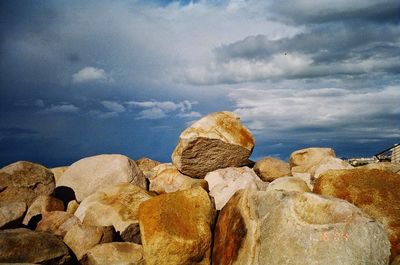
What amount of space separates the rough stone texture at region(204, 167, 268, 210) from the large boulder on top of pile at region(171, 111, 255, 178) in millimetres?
399

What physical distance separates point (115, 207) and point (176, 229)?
2.81 meters

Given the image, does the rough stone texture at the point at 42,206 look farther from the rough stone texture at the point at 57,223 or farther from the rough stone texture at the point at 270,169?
the rough stone texture at the point at 270,169

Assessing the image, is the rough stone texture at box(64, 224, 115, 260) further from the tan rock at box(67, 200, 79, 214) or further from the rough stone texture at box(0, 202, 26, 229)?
the tan rock at box(67, 200, 79, 214)

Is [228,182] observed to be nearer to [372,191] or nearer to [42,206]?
[372,191]

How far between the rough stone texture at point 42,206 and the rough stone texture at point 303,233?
6114 millimetres

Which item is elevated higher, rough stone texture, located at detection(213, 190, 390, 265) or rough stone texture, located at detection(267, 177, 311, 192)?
rough stone texture, located at detection(213, 190, 390, 265)

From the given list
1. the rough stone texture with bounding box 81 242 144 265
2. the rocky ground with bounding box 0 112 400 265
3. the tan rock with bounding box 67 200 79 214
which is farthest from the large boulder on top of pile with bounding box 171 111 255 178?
the rough stone texture with bounding box 81 242 144 265

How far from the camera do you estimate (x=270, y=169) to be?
14094mm

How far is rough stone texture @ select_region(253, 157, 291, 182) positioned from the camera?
14.0 m

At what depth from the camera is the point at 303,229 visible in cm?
665

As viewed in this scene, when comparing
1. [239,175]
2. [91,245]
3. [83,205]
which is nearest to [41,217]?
[83,205]

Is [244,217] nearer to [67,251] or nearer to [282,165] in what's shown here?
[67,251]

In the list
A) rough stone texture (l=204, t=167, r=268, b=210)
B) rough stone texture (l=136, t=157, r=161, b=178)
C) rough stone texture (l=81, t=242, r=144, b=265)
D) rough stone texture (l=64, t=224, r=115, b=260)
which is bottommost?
rough stone texture (l=136, t=157, r=161, b=178)

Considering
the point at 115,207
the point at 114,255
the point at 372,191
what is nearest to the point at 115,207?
the point at 115,207
